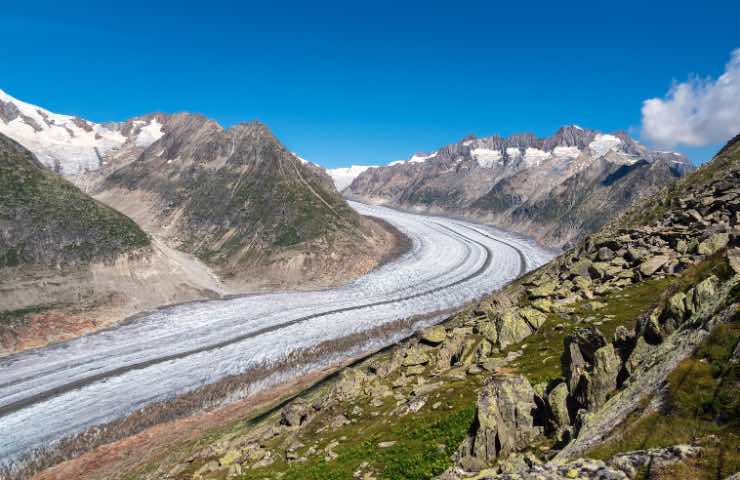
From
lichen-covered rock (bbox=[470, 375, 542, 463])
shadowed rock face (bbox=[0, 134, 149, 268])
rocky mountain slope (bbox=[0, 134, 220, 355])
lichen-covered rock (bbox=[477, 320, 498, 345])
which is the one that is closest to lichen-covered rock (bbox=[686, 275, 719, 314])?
lichen-covered rock (bbox=[470, 375, 542, 463])

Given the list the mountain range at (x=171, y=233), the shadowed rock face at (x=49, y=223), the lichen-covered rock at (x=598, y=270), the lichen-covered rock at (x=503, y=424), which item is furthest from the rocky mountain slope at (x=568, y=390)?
the shadowed rock face at (x=49, y=223)

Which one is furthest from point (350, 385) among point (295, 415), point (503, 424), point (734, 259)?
point (734, 259)

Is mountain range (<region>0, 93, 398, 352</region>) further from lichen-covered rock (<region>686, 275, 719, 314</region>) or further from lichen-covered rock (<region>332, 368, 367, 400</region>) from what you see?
lichen-covered rock (<region>686, 275, 719, 314</region>)

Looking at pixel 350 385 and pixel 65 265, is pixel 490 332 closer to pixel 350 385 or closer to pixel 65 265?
pixel 350 385

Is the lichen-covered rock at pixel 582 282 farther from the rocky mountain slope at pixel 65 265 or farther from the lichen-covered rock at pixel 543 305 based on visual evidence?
the rocky mountain slope at pixel 65 265

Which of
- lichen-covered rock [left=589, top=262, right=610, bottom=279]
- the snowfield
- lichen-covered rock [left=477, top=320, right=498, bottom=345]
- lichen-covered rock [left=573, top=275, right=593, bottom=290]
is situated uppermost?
lichen-covered rock [left=589, top=262, right=610, bottom=279]
